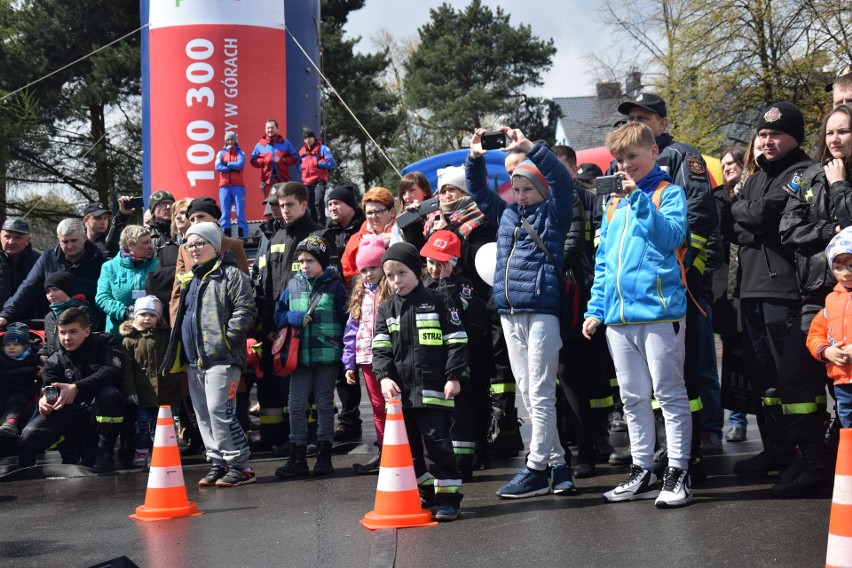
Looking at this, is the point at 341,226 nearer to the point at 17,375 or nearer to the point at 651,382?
the point at 17,375

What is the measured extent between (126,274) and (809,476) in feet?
20.1

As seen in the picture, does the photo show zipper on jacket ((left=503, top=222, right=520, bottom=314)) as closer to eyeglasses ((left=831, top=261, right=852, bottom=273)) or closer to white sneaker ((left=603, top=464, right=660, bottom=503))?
white sneaker ((left=603, top=464, right=660, bottom=503))

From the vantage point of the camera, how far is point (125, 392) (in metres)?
9.34

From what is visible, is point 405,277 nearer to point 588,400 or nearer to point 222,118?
point 588,400

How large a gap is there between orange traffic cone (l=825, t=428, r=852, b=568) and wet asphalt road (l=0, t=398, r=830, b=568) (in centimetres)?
85

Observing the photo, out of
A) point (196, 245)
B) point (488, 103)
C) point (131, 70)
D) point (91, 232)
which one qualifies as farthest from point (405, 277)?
point (488, 103)

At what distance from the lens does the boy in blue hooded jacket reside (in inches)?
247

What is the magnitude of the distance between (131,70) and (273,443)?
897 inches

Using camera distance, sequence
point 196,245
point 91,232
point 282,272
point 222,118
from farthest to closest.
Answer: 1. point 222,118
2. point 91,232
3. point 282,272
4. point 196,245

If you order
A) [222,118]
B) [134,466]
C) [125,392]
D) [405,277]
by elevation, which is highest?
[222,118]

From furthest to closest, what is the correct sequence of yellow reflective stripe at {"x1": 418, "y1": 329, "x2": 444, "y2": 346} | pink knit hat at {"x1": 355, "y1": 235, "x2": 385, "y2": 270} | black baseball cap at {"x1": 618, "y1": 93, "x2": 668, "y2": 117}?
pink knit hat at {"x1": 355, "y1": 235, "x2": 385, "y2": 270}
black baseball cap at {"x1": 618, "y1": 93, "x2": 668, "y2": 117}
yellow reflective stripe at {"x1": 418, "y1": 329, "x2": 444, "y2": 346}

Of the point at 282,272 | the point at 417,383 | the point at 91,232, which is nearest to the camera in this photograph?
the point at 417,383

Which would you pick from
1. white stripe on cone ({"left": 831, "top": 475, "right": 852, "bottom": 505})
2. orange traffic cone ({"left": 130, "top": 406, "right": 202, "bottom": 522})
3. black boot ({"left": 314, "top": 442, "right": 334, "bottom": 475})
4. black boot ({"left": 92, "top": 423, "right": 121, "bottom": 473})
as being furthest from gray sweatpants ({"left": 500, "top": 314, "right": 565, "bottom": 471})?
black boot ({"left": 92, "top": 423, "right": 121, "bottom": 473})

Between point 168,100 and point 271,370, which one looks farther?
point 168,100
